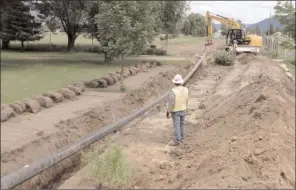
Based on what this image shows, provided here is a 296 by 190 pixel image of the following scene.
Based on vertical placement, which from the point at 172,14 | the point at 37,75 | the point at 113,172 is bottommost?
the point at 113,172

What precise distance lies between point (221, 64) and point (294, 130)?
27.0 meters

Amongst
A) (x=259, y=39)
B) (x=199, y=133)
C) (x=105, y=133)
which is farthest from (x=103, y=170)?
(x=259, y=39)

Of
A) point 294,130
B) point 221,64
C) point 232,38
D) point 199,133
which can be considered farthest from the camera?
point 232,38

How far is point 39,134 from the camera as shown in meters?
11.1

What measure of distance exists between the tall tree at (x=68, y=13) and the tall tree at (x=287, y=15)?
15305 mm

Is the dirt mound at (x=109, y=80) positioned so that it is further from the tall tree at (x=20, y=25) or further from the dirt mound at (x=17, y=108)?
the tall tree at (x=20, y=25)

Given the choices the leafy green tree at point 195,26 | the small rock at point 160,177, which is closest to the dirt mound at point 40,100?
the small rock at point 160,177

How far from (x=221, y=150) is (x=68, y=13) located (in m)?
35.9

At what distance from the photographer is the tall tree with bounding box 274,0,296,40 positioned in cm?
3519

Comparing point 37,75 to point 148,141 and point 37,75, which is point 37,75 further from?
point 148,141

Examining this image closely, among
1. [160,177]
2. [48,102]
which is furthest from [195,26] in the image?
[160,177]

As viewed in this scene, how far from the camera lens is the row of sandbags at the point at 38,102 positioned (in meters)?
12.0

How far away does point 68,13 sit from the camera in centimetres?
4247

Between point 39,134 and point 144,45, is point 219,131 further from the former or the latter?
point 144,45
